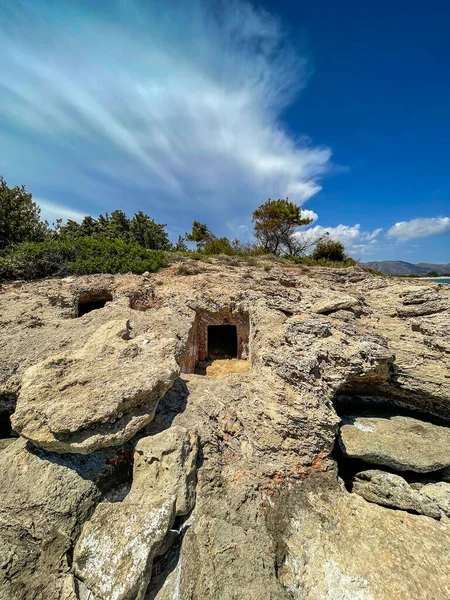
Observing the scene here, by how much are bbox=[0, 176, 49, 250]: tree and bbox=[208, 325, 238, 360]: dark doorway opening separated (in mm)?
12153

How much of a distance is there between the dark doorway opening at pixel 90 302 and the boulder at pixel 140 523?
7.89 meters

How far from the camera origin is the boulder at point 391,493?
151 inches

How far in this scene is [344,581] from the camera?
291 cm

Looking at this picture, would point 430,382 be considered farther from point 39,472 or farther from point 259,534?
point 39,472

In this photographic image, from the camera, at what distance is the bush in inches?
434

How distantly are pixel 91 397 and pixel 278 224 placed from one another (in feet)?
87.5

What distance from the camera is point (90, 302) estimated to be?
10.5m

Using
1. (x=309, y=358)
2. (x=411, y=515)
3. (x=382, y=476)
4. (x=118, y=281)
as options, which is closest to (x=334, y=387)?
(x=309, y=358)

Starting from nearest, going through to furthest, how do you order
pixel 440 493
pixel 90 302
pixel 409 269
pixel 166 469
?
pixel 166 469
pixel 440 493
pixel 90 302
pixel 409 269

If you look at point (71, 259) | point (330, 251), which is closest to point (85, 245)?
point (71, 259)

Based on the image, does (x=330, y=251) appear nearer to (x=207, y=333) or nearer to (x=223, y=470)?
(x=207, y=333)

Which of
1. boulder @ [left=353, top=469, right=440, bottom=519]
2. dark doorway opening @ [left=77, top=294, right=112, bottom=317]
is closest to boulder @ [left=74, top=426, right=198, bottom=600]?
boulder @ [left=353, top=469, right=440, bottom=519]

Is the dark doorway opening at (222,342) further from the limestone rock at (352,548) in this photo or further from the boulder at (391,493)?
the limestone rock at (352,548)

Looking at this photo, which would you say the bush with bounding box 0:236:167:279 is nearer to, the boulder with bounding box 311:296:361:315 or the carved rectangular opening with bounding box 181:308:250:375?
the carved rectangular opening with bounding box 181:308:250:375
